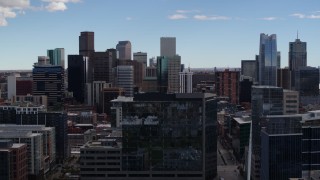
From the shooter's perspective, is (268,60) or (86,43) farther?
(86,43)

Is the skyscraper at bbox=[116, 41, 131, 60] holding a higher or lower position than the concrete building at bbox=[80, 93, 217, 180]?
higher

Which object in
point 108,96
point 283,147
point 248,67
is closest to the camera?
point 283,147

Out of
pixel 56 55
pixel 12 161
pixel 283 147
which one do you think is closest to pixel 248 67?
pixel 56 55

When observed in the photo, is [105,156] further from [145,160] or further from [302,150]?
[302,150]

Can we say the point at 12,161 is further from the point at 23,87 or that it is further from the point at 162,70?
the point at 23,87

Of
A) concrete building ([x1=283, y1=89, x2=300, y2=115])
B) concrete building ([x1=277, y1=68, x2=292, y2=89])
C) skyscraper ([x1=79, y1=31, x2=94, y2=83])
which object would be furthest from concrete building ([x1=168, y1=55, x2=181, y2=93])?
concrete building ([x1=283, y1=89, x2=300, y2=115])

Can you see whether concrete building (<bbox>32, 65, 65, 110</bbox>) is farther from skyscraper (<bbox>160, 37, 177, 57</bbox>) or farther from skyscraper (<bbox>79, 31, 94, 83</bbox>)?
skyscraper (<bbox>160, 37, 177, 57</bbox>)
